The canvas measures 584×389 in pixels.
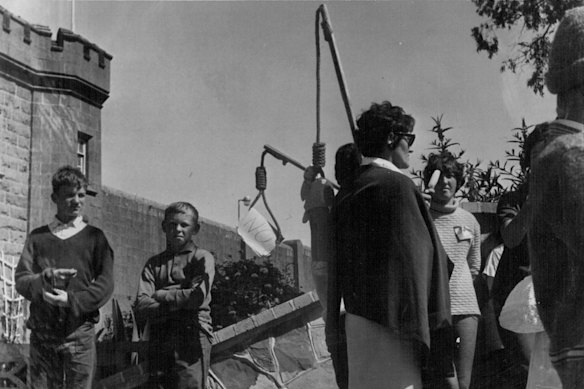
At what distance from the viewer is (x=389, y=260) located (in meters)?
2.84

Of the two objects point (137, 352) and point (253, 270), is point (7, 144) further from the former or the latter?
point (137, 352)

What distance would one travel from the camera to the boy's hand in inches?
157

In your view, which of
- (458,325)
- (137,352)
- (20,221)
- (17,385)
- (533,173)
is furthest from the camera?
(20,221)

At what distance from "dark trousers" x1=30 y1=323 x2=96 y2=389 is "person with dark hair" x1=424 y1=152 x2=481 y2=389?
155 cm

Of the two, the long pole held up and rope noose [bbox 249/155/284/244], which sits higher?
the long pole held up

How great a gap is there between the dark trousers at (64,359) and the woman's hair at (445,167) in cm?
162

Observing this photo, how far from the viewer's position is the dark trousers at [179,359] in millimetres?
4230

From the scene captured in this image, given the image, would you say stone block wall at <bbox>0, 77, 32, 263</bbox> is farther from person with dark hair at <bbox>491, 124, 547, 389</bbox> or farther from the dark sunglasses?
the dark sunglasses

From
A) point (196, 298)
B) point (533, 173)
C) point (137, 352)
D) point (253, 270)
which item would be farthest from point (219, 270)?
point (533, 173)

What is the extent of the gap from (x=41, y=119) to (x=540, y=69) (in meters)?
3.80

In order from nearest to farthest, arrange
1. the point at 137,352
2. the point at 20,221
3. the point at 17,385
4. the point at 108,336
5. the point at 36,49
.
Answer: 1. the point at 17,385
2. the point at 137,352
3. the point at 108,336
4. the point at 20,221
5. the point at 36,49

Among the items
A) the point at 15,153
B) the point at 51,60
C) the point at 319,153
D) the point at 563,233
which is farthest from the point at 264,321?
the point at 51,60

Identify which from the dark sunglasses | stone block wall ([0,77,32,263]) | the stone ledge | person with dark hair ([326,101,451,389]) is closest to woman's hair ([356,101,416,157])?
the dark sunglasses

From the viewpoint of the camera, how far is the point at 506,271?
158 inches
